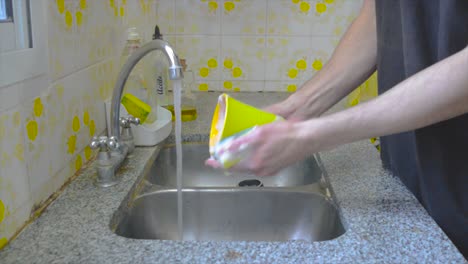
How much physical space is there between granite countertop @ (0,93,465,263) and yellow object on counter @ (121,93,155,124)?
26 centimetres

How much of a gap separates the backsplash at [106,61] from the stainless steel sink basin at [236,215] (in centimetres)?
20

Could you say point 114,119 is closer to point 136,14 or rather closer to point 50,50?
point 50,50

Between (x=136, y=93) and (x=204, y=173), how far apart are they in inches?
11.8

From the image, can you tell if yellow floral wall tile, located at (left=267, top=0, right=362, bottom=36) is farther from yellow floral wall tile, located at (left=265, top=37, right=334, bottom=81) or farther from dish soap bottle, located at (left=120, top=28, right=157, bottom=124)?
dish soap bottle, located at (left=120, top=28, right=157, bottom=124)

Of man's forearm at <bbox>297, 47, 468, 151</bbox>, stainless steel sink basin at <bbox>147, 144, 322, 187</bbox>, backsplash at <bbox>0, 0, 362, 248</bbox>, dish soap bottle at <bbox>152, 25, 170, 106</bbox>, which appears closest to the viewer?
man's forearm at <bbox>297, 47, 468, 151</bbox>

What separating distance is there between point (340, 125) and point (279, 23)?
1.23 metres

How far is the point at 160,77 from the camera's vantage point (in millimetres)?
1451

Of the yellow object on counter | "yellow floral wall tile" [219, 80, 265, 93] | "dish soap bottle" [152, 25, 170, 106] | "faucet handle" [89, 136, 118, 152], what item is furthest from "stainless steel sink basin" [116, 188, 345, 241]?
"yellow floral wall tile" [219, 80, 265, 93]

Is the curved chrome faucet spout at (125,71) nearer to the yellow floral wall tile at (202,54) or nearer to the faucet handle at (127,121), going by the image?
the faucet handle at (127,121)

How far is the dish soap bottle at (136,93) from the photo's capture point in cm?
120

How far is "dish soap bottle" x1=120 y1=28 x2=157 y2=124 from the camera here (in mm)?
1203

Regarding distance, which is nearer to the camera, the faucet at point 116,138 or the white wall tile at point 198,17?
the faucet at point 116,138

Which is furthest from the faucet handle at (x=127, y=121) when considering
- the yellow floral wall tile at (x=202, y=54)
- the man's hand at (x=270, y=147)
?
the yellow floral wall tile at (x=202, y=54)

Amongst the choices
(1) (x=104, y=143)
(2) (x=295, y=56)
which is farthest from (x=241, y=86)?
(1) (x=104, y=143)
